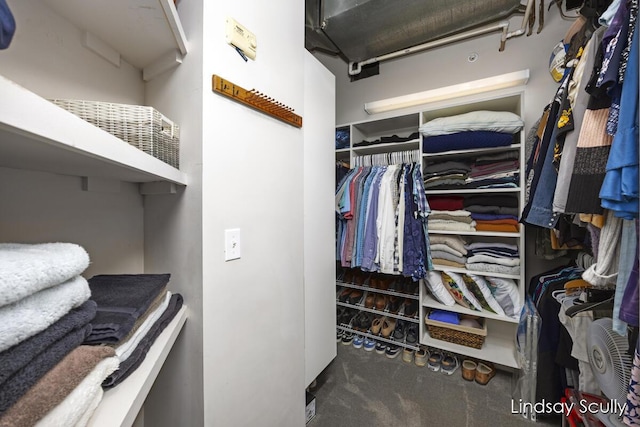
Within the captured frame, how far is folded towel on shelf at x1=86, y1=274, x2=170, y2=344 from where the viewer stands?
44 centimetres

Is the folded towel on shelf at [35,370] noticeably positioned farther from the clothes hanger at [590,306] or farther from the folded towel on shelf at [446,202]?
the folded towel on shelf at [446,202]

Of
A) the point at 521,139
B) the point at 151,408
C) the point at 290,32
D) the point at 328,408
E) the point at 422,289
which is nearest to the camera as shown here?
the point at 151,408

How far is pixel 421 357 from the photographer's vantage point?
184 cm

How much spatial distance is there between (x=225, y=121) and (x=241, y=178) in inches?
Answer: 7.8

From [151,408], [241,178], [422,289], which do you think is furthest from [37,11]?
[422,289]

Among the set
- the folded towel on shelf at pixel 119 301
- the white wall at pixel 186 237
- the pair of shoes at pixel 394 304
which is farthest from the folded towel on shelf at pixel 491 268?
the folded towel on shelf at pixel 119 301

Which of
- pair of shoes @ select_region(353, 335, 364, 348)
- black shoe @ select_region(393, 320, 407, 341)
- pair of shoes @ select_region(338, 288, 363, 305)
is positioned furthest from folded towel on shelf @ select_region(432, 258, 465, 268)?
pair of shoes @ select_region(353, 335, 364, 348)

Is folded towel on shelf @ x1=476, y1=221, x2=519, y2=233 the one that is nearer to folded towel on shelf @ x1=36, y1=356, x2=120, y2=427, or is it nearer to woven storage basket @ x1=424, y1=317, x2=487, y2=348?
woven storage basket @ x1=424, y1=317, x2=487, y2=348

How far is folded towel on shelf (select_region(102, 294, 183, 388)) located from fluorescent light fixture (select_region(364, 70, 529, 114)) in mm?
2010

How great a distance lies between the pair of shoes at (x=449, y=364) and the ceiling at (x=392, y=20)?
2.53m

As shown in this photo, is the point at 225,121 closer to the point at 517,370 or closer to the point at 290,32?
the point at 290,32

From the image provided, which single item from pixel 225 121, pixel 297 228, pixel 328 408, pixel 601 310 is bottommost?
pixel 328 408

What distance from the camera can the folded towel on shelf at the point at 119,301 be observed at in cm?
44

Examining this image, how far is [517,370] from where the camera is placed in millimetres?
1625
